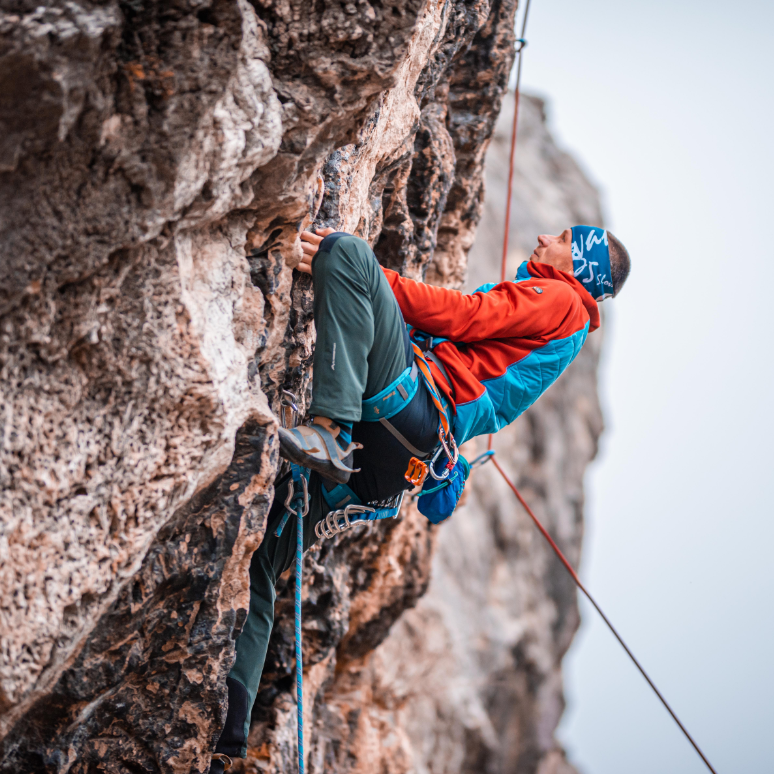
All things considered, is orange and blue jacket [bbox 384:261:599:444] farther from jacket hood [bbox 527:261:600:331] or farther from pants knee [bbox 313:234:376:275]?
pants knee [bbox 313:234:376:275]

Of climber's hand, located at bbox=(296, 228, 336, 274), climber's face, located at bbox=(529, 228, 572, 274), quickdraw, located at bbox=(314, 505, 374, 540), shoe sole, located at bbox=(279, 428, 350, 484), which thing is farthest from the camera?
climber's face, located at bbox=(529, 228, 572, 274)

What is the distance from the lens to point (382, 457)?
11.6 feet

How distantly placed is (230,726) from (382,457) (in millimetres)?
1587

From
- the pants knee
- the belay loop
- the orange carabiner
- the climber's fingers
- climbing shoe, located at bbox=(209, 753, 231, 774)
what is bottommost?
climbing shoe, located at bbox=(209, 753, 231, 774)

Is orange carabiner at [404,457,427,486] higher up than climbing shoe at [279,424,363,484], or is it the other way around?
climbing shoe at [279,424,363,484]

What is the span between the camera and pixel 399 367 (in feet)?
11.1

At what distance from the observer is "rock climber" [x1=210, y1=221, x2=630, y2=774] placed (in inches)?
124

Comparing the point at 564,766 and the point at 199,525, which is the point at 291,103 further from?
the point at 564,766

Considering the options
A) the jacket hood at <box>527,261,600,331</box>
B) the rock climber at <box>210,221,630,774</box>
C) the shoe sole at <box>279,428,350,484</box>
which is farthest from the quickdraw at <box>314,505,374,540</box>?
the jacket hood at <box>527,261,600,331</box>

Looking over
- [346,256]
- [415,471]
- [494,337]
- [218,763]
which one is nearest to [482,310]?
[494,337]

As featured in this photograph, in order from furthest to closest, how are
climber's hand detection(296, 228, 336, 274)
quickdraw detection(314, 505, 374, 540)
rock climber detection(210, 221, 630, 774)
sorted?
quickdraw detection(314, 505, 374, 540) → climber's hand detection(296, 228, 336, 274) → rock climber detection(210, 221, 630, 774)

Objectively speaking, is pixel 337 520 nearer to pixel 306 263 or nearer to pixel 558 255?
pixel 306 263

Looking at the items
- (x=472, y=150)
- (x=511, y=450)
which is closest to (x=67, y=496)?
(x=472, y=150)

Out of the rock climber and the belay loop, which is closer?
the rock climber
